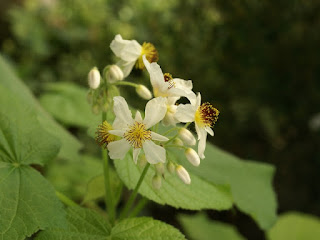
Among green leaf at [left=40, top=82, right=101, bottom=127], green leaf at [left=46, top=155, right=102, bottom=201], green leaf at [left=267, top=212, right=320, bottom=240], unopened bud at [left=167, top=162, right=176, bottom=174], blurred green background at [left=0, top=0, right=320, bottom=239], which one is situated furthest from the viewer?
blurred green background at [left=0, top=0, right=320, bottom=239]

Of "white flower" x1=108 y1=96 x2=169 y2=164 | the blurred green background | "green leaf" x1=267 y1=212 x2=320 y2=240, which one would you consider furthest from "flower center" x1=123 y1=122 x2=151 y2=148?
the blurred green background

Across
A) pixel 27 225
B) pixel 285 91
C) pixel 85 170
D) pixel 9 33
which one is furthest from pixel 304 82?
pixel 9 33

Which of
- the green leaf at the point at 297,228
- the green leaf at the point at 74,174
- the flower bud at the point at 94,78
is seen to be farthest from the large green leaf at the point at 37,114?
the green leaf at the point at 297,228

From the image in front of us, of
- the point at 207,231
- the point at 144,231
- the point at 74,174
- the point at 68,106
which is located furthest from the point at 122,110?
the point at 207,231

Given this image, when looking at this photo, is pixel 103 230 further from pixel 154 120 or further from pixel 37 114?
pixel 37 114

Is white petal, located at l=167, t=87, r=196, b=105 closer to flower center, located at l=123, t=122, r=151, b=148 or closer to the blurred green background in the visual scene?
flower center, located at l=123, t=122, r=151, b=148

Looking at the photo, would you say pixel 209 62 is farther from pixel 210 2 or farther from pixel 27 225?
pixel 27 225

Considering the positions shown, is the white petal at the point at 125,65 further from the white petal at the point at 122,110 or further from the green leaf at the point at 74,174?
the green leaf at the point at 74,174
